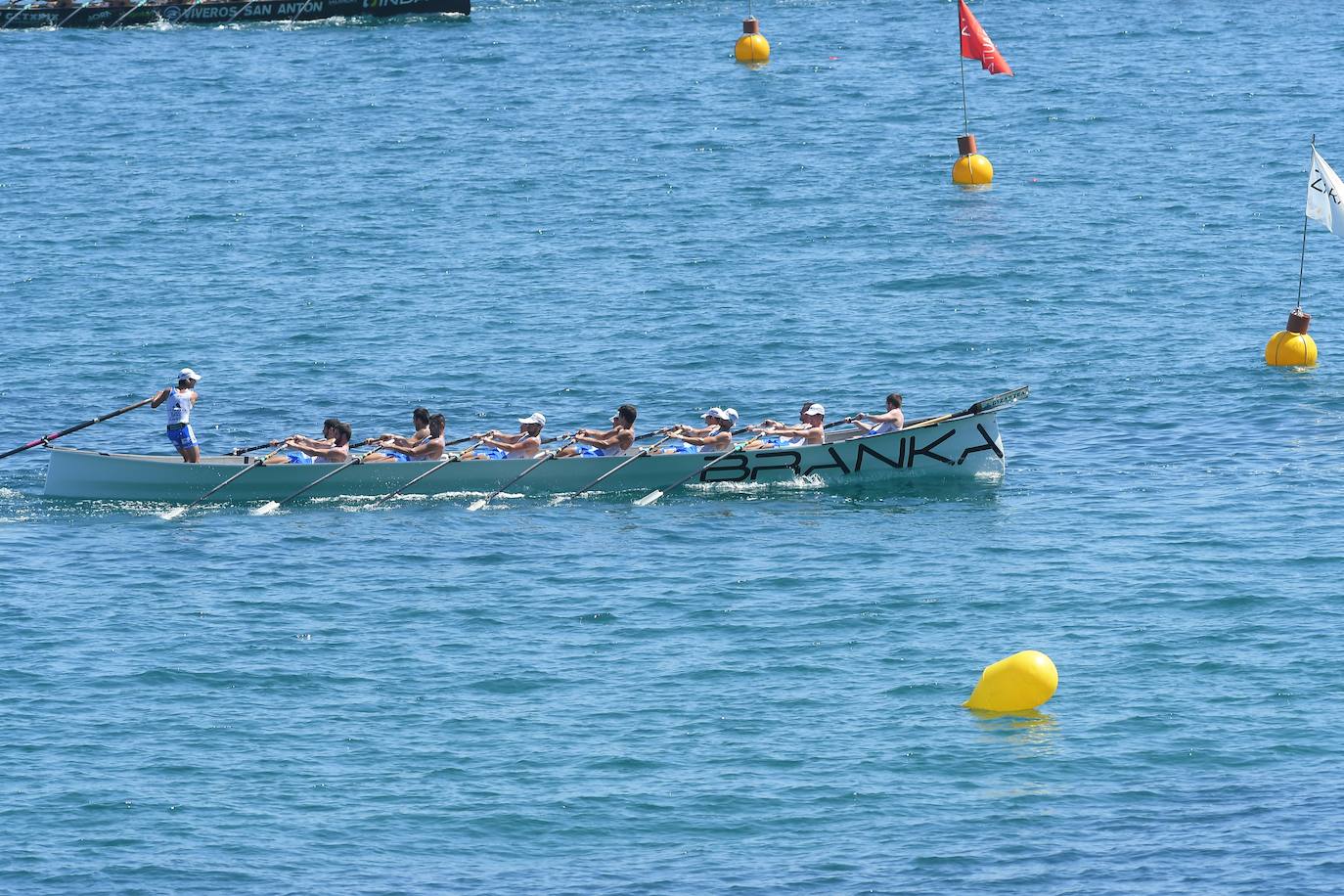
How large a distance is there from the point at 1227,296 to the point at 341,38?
135 ft

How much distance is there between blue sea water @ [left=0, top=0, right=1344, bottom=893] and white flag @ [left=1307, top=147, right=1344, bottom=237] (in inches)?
142

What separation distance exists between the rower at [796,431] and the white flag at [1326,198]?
11544 millimetres

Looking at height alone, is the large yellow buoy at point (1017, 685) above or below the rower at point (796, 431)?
below

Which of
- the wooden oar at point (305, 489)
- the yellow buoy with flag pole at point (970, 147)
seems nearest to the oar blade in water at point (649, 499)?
the wooden oar at point (305, 489)

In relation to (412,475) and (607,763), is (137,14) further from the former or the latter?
(607,763)

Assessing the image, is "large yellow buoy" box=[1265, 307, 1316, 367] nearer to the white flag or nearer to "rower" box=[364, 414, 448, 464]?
the white flag

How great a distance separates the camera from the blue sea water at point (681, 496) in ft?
83.9

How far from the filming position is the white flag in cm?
4225

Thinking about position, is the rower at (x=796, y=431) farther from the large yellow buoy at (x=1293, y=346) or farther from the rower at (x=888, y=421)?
the large yellow buoy at (x=1293, y=346)

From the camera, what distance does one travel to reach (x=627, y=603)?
1286 inches

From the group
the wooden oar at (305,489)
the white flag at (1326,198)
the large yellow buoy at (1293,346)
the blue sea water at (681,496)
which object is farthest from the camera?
the large yellow buoy at (1293,346)

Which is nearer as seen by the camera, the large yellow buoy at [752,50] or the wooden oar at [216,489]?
the wooden oar at [216,489]

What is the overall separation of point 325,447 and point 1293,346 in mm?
20362

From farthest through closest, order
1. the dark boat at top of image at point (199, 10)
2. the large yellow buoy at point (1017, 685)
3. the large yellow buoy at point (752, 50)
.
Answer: the dark boat at top of image at point (199, 10)
the large yellow buoy at point (752, 50)
the large yellow buoy at point (1017, 685)
